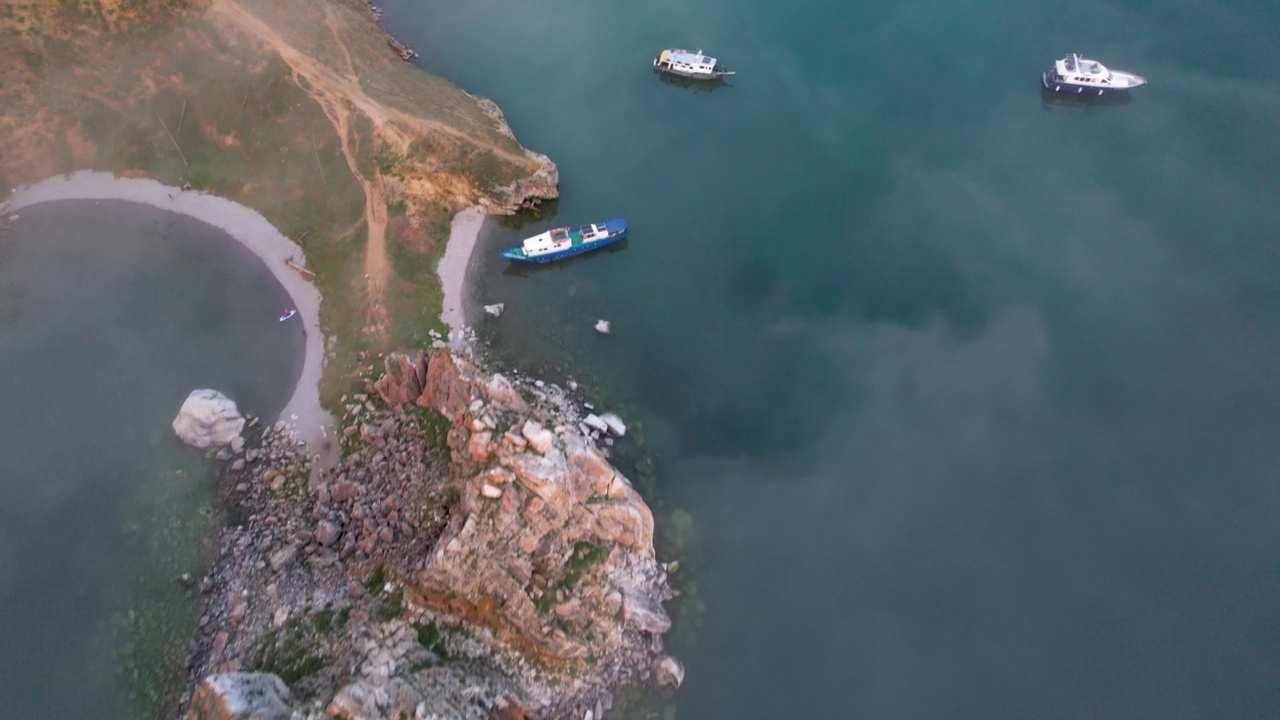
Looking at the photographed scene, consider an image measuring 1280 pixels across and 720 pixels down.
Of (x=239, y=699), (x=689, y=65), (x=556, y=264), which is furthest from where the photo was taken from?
(x=689, y=65)

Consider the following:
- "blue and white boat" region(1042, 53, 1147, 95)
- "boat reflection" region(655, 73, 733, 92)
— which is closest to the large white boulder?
"boat reflection" region(655, 73, 733, 92)

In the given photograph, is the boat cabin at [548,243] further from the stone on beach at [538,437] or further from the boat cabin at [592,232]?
the stone on beach at [538,437]

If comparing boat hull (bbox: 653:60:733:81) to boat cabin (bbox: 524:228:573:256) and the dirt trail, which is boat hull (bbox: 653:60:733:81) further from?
boat cabin (bbox: 524:228:573:256)

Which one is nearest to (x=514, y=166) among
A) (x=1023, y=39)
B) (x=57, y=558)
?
(x=57, y=558)

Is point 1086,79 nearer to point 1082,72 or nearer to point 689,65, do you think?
point 1082,72

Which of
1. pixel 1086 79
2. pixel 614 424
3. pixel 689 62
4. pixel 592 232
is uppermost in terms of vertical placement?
pixel 1086 79

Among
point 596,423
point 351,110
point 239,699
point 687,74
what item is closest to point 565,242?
point 596,423
